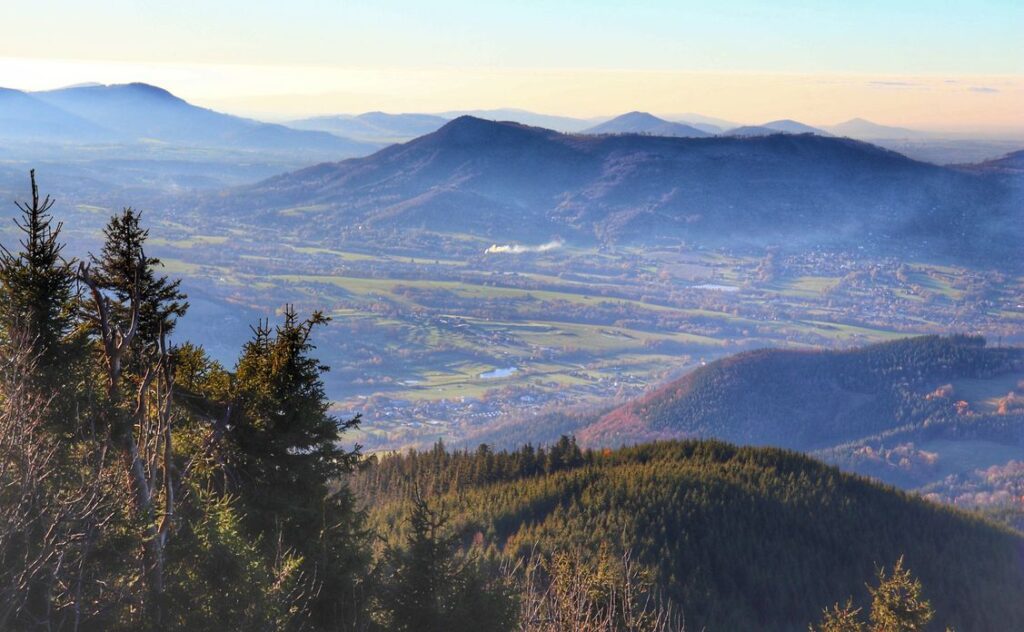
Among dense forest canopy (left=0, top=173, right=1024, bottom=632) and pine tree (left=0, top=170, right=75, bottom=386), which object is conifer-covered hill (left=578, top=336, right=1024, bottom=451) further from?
pine tree (left=0, top=170, right=75, bottom=386)

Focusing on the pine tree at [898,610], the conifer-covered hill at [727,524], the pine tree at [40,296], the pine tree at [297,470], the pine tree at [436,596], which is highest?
the pine tree at [40,296]

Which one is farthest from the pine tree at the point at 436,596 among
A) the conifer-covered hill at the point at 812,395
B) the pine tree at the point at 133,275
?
the conifer-covered hill at the point at 812,395

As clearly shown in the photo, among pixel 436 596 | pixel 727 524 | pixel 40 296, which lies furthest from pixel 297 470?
pixel 727 524

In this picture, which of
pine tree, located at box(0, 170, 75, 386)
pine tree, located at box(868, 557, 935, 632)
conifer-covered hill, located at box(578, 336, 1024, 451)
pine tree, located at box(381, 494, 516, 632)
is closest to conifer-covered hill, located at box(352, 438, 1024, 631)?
pine tree, located at box(868, 557, 935, 632)

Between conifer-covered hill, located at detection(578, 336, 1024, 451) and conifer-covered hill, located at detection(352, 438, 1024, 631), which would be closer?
conifer-covered hill, located at detection(352, 438, 1024, 631)

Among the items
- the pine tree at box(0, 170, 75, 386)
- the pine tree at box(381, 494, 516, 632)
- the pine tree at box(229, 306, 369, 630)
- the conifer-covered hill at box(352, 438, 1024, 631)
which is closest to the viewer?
the pine tree at box(0, 170, 75, 386)

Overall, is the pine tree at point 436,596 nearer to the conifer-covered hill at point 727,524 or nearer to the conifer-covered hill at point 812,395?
the conifer-covered hill at point 727,524

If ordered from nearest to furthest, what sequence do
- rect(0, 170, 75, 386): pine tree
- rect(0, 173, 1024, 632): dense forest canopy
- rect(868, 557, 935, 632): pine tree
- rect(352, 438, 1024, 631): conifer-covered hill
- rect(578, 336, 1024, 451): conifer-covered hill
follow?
1. rect(0, 173, 1024, 632): dense forest canopy
2. rect(0, 170, 75, 386): pine tree
3. rect(868, 557, 935, 632): pine tree
4. rect(352, 438, 1024, 631): conifer-covered hill
5. rect(578, 336, 1024, 451): conifer-covered hill
